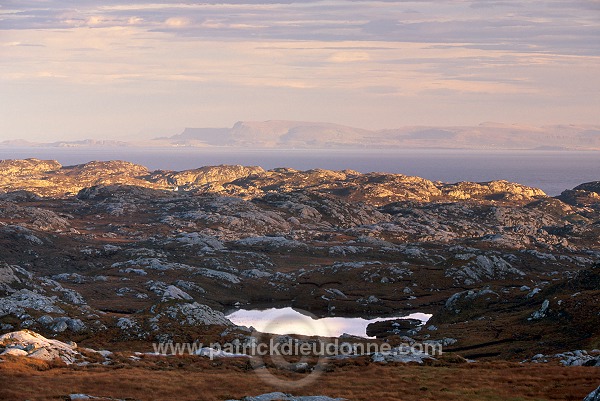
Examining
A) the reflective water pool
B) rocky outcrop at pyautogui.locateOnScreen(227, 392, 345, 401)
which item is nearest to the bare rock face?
the reflective water pool

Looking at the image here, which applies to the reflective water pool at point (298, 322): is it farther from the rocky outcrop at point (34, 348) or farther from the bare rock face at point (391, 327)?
the rocky outcrop at point (34, 348)

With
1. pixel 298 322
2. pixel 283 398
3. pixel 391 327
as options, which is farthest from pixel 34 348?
pixel 391 327

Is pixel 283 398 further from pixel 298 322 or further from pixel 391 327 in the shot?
pixel 298 322

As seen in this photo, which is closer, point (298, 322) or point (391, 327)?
point (391, 327)

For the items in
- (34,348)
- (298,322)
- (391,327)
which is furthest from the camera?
(298,322)

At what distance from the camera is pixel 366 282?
19188 cm

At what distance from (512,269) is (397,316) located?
53.1m

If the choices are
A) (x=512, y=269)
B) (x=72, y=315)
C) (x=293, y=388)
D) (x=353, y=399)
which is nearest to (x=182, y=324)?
(x=72, y=315)

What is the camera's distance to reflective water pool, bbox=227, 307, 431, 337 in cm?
14300

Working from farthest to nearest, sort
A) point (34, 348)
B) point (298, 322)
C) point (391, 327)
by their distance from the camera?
point (298, 322) < point (391, 327) < point (34, 348)

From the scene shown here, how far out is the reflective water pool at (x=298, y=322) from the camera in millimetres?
143000

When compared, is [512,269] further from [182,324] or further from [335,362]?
[335,362]

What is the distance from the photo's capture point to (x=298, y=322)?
15288cm

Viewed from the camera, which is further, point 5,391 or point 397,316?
point 397,316
